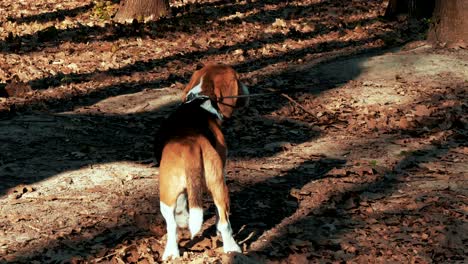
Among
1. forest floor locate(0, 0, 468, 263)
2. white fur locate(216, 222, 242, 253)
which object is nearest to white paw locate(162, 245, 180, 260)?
forest floor locate(0, 0, 468, 263)

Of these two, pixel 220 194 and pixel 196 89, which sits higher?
pixel 196 89

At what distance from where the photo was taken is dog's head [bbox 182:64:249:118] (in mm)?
5910

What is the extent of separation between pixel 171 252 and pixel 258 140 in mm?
4236

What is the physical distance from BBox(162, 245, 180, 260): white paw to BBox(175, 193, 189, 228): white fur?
21 centimetres

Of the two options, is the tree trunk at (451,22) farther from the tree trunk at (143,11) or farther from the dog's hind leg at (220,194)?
the dog's hind leg at (220,194)

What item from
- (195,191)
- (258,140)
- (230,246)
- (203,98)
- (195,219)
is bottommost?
(258,140)

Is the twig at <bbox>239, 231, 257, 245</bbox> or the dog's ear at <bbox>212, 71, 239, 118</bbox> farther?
the twig at <bbox>239, 231, 257, 245</bbox>

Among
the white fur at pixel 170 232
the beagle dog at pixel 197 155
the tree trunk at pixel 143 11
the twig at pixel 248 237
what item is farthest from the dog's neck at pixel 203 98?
the tree trunk at pixel 143 11

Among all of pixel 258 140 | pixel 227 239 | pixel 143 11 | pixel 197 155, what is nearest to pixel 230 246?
pixel 227 239

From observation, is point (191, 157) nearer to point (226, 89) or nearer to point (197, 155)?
point (197, 155)

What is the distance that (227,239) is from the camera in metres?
5.66

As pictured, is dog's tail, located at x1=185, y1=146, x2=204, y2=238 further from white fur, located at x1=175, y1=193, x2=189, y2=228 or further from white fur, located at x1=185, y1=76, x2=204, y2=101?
white fur, located at x1=185, y1=76, x2=204, y2=101

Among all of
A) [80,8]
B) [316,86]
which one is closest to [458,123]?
[316,86]

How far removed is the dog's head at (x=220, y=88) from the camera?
5910mm
